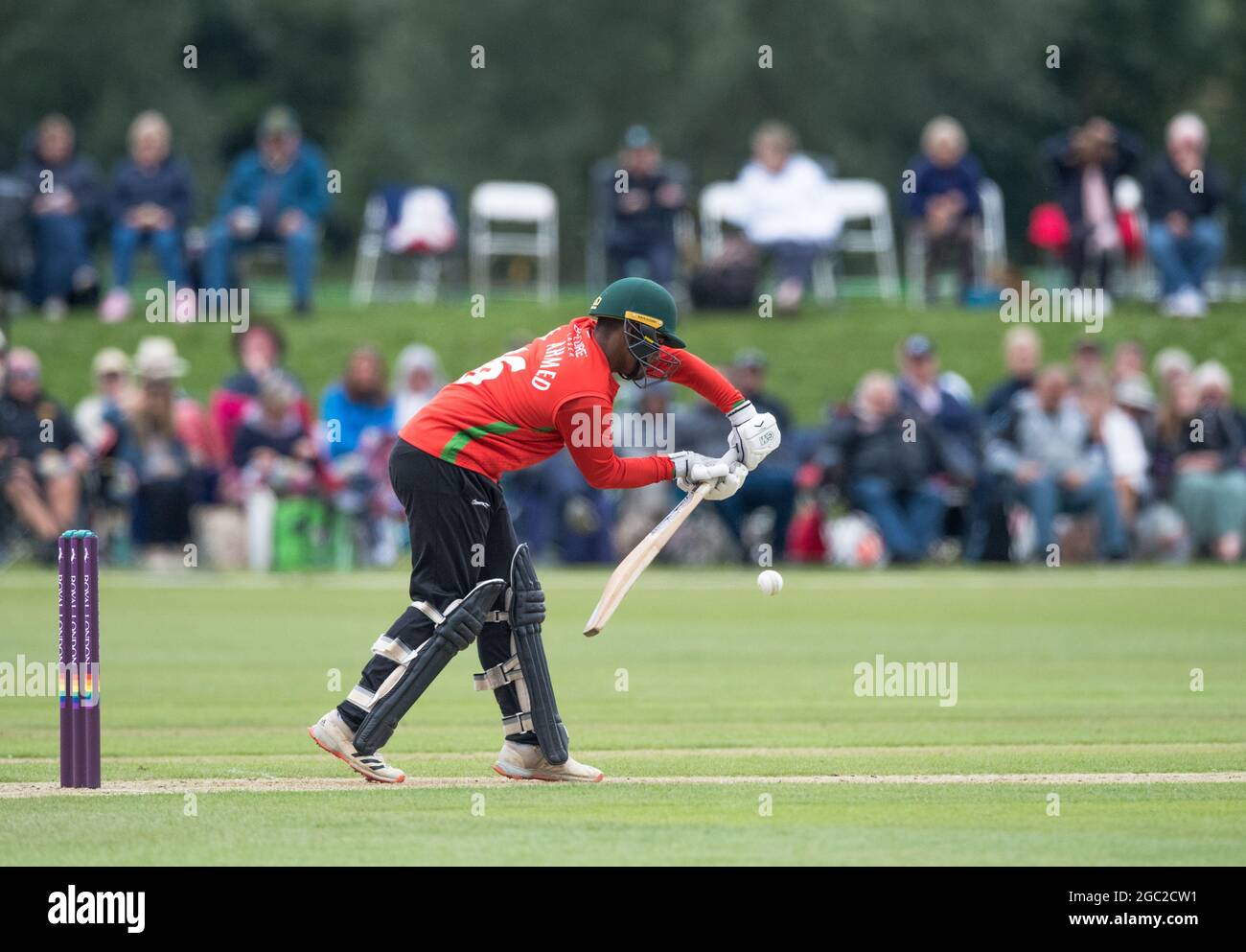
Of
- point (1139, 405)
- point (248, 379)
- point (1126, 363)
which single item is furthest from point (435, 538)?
point (1126, 363)

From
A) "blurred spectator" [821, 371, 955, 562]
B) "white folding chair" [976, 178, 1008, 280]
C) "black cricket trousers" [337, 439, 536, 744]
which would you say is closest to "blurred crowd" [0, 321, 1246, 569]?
"blurred spectator" [821, 371, 955, 562]

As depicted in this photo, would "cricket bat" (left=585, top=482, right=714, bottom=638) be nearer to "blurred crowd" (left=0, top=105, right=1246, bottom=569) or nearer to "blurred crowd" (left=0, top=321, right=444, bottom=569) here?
"blurred crowd" (left=0, top=105, right=1246, bottom=569)

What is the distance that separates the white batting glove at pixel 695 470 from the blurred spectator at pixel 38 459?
14.0 metres

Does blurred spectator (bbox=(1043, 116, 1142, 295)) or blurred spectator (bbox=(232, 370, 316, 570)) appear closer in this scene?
blurred spectator (bbox=(232, 370, 316, 570))

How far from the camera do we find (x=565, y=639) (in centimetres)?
1872

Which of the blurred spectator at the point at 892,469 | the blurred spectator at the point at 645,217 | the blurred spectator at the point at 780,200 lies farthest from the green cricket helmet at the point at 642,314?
the blurred spectator at the point at 780,200

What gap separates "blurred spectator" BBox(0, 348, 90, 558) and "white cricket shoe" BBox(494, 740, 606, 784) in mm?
13507

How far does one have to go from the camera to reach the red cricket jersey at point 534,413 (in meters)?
11.0

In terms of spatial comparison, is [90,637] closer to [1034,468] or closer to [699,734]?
[699,734]

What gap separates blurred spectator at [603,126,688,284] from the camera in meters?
30.3

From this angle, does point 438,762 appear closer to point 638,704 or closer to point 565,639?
Answer: point 638,704
